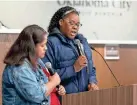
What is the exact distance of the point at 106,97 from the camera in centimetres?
185

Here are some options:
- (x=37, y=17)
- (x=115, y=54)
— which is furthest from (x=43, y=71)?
(x=115, y=54)

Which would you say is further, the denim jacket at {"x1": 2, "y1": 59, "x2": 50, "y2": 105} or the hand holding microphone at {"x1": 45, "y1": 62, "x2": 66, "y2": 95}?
the hand holding microphone at {"x1": 45, "y1": 62, "x2": 66, "y2": 95}

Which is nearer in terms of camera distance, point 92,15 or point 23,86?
point 23,86

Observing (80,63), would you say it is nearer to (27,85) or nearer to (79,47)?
(79,47)

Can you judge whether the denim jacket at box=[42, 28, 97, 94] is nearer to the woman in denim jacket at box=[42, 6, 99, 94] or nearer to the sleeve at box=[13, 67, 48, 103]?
the woman in denim jacket at box=[42, 6, 99, 94]

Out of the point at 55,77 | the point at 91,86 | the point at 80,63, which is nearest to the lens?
the point at 55,77

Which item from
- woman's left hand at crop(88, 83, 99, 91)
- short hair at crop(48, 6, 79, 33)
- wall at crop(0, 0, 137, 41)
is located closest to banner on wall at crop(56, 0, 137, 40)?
wall at crop(0, 0, 137, 41)

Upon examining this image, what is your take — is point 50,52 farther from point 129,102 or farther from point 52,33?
point 129,102

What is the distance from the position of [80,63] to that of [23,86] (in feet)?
1.92

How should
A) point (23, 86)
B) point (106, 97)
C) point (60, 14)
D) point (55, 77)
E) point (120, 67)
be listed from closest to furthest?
point (23, 86), point (55, 77), point (106, 97), point (60, 14), point (120, 67)

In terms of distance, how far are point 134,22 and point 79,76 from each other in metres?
1.04

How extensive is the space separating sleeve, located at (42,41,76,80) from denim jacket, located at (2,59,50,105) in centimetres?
47

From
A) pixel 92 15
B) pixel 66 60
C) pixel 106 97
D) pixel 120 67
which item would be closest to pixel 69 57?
pixel 66 60

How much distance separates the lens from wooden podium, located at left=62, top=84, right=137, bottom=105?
69.5 inches
